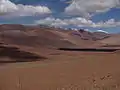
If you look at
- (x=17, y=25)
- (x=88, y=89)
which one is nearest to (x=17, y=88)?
(x=88, y=89)

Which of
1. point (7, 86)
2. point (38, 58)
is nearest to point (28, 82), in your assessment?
point (7, 86)

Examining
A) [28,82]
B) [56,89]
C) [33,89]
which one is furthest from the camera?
[28,82]

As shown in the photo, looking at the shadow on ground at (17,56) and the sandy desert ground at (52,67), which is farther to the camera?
the shadow on ground at (17,56)

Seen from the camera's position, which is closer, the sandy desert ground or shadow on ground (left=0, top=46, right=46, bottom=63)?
the sandy desert ground

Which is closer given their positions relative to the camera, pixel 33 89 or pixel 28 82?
pixel 33 89

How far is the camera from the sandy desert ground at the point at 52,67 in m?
10.7

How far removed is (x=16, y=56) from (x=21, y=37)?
4668 cm

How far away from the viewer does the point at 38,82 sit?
1226 centimetres

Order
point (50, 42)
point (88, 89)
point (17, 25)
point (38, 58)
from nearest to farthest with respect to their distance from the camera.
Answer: point (88, 89), point (38, 58), point (50, 42), point (17, 25)

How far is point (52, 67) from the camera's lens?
58.0ft

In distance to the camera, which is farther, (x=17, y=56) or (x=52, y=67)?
(x=17, y=56)

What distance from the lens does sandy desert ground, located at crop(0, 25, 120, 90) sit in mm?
10703

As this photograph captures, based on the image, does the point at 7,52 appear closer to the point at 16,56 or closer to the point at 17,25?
the point at 16,56

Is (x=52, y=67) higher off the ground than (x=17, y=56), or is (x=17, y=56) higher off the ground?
(x=52, y=67)
